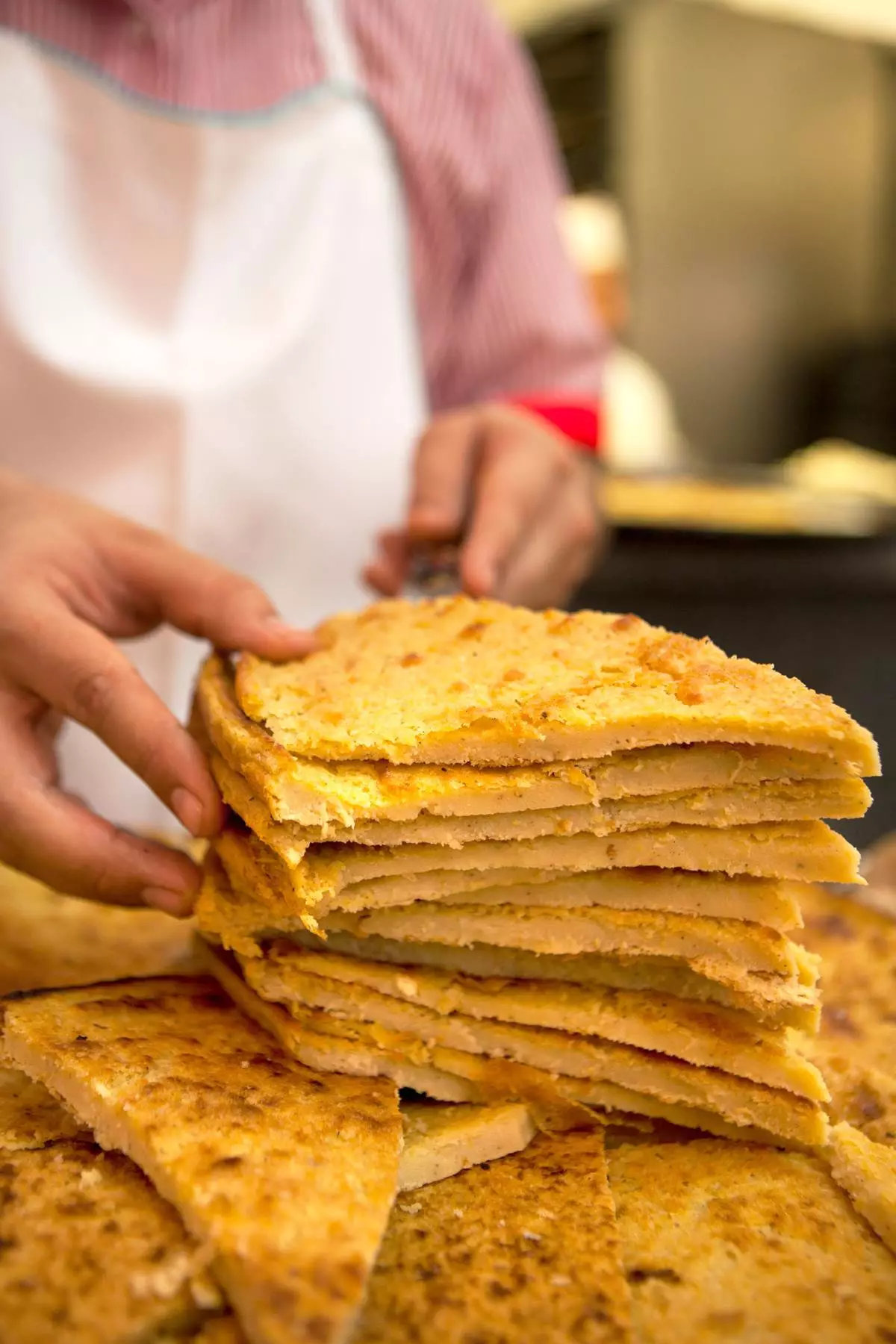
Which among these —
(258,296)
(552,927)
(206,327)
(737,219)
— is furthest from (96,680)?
(737,219)

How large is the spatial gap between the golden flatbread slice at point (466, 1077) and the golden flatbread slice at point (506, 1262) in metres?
0.09

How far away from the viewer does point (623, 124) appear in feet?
31.6

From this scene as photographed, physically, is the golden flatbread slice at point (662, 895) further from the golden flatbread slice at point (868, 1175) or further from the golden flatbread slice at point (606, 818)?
the golden flatbread slice at point (868, 1175)

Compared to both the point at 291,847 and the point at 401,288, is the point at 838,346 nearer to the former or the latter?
the point at 401,288

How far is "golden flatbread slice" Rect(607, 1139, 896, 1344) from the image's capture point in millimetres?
1035

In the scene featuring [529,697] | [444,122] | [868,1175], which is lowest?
[868,1175]

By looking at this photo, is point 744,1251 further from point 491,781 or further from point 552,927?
point 491,781

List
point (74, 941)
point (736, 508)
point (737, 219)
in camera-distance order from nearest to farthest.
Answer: point (74, 941) → point (736, 508) → point (737, 219)

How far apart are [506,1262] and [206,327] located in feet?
6.56

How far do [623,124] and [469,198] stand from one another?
767 cm

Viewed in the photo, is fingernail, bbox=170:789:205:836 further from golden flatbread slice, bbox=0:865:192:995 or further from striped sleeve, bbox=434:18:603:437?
striped sleeve, bbox=434:18:603:437

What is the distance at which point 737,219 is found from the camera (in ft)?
34.6

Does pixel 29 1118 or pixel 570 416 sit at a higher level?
pixel 29 1118

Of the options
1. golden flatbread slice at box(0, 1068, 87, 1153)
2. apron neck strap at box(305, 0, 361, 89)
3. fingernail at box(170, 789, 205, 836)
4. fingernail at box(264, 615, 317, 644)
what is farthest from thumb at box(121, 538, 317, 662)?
apron neck strap at box(305, 0, 361, 89)
